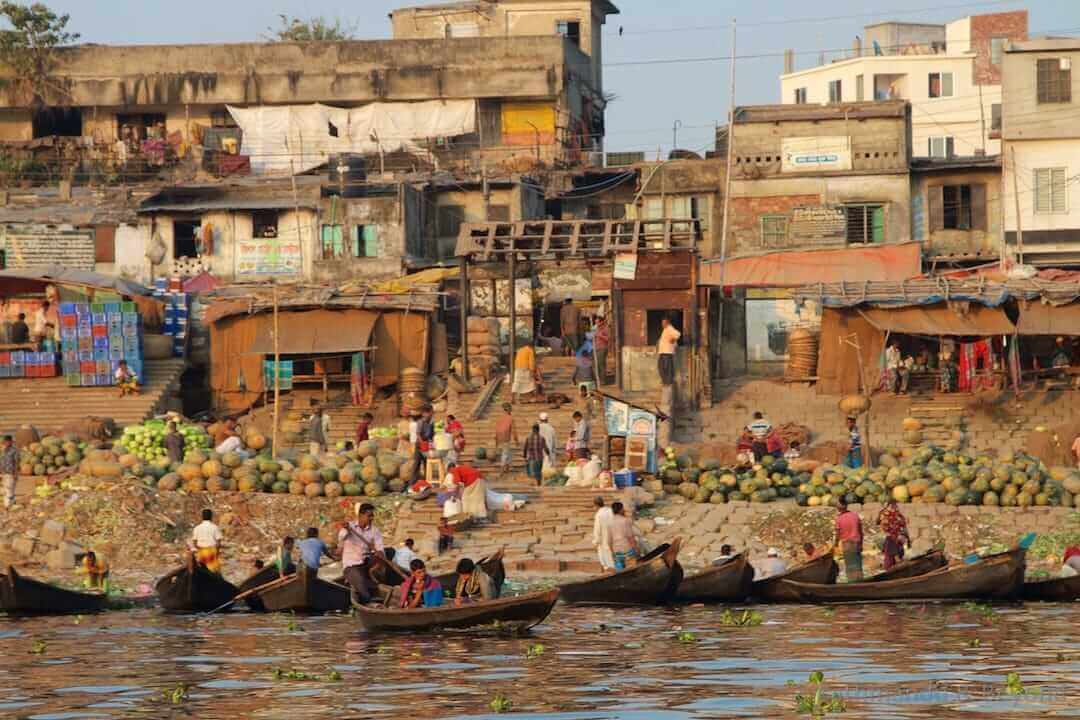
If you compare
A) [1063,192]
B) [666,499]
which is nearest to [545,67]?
[1063,192]

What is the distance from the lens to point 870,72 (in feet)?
245

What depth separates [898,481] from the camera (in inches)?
1147

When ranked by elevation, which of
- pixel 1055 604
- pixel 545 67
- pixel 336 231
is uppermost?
pixel 545 67

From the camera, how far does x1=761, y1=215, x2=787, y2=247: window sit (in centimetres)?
4522

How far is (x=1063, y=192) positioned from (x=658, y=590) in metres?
25.4

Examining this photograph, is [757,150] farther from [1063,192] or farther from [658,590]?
[658,590]

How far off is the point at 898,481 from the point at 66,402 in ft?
51.2

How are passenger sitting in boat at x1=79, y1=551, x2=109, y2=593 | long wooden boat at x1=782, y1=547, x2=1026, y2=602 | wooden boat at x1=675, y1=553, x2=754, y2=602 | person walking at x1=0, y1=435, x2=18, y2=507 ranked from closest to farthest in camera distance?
1. long wooden boat at x1=782, y1=547, x2=1026, y2=602
2. wooden boat at x1=675, y1=553, x2=754, y2=602
3. passenger sitting in boat at x1=79, y1=551, x2=109, y2=593
4. person walking at x1=0, y1=435, x2=18, y2=507

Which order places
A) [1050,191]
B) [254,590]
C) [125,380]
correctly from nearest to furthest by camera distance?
[254,590], [125,380], [1050,191]

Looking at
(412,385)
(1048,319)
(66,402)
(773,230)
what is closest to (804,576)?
(1048,319)

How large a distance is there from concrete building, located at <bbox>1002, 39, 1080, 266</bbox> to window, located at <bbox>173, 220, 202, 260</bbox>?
58.7 ft

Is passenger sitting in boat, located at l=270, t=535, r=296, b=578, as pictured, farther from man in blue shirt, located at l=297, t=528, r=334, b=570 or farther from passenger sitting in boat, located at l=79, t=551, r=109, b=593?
passenger sitting in boat, located at l=79, t=551, r=109, b=593

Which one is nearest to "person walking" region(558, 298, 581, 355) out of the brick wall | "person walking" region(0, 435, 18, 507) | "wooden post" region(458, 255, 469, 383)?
"wooden post" region(458, 255, 469, 383)

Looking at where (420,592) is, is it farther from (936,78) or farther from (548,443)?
(936,78)
